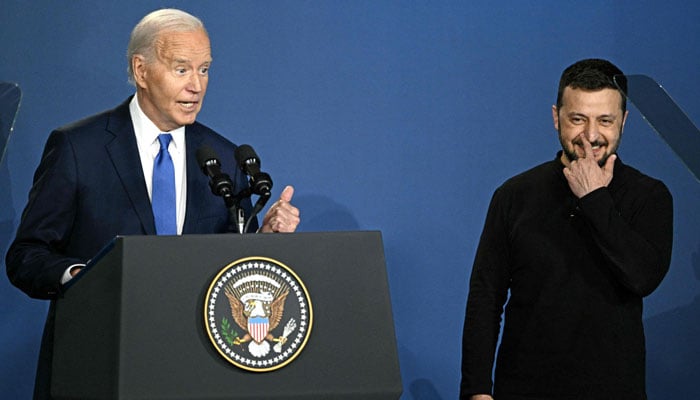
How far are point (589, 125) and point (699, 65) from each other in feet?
4.21

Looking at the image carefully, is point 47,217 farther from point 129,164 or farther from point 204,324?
point 204,324

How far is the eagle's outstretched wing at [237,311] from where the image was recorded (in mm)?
1599

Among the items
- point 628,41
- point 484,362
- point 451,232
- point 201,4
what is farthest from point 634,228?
point 201,4

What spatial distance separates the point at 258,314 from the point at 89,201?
2.31 feet

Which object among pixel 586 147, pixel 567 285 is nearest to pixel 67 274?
pixel 567 285

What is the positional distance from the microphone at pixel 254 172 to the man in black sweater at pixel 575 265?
841mm

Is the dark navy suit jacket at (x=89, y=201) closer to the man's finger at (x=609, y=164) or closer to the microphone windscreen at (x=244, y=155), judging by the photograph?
the microphone windscreen at (x=244, y=155)

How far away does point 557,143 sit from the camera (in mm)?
3516

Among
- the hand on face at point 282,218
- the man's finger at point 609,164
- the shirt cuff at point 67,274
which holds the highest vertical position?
the man's finger at point 609,164

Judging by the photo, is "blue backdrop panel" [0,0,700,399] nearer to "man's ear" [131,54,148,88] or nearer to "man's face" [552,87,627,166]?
"man's face" [552,87,627,166]

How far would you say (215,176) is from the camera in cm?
190

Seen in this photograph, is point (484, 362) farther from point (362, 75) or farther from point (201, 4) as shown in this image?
point (201, 4)

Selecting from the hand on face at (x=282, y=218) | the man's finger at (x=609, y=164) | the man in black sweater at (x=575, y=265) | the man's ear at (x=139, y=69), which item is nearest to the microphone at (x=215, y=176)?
the hand on face at (x=282, y=218)

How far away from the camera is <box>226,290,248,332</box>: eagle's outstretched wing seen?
1599 millimetres
